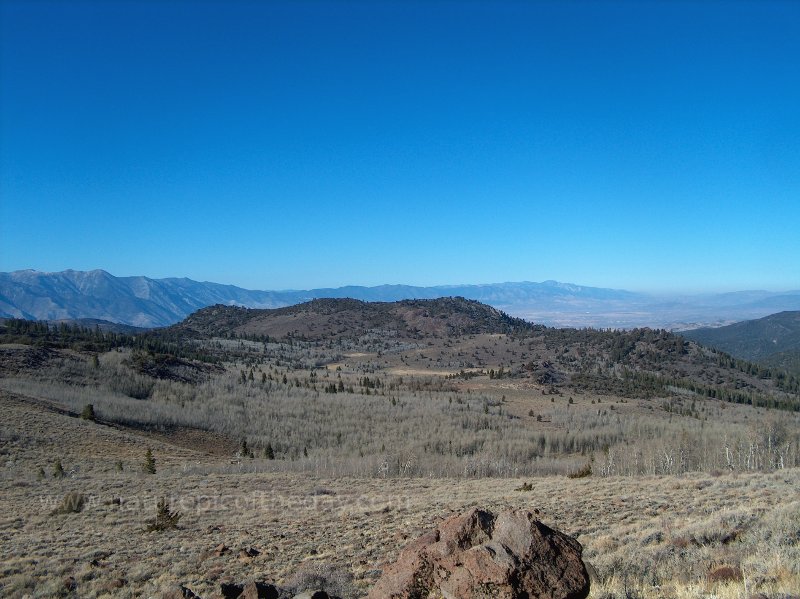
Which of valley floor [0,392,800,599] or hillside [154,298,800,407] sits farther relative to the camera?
hillside [154,298,800,407]

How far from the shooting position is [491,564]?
641 cm

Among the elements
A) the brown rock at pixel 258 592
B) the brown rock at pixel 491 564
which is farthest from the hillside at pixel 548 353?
the brown rock at pixel 491 564

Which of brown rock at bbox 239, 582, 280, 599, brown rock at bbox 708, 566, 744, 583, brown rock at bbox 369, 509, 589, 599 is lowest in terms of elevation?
brown rock at bbox 239, 582, 280, 599

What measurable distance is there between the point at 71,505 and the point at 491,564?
2138 centimetres

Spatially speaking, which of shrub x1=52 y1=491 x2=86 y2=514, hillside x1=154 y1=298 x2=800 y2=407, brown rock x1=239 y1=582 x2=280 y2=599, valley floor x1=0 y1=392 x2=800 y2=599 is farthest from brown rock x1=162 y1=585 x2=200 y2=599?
hillside x1=154 y1=298 x2=800 y2=407

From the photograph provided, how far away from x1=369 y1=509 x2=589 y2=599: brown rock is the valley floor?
1460mm

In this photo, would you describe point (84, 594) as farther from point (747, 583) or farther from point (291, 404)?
point (291, 404)

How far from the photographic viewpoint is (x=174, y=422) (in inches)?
2077

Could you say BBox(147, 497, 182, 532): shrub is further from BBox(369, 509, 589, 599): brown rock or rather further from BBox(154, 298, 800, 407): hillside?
BBox(154, 298, 800, 407): hillside

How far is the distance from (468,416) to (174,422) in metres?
37.5

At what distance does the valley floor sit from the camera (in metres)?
9.39

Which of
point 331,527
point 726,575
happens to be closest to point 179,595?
point 726,575

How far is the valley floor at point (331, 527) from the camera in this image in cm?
939

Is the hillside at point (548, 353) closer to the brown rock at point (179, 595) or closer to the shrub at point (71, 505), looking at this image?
the shrub at point (71, 505)
